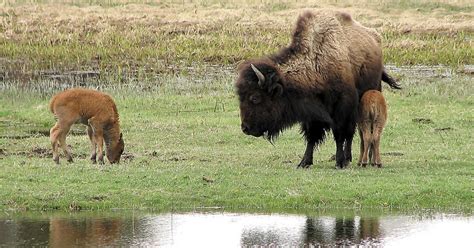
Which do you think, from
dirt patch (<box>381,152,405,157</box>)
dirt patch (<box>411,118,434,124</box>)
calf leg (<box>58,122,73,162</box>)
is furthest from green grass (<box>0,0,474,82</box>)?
calf leg (<box>58,122,73,162</box>)

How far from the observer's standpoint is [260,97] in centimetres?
1598

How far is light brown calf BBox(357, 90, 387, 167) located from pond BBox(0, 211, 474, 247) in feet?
11.8

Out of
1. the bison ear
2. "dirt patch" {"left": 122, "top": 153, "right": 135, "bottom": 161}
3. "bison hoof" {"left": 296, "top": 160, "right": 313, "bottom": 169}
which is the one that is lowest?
"dirt patch" {"left": 122, "top": 153, "right": 135, "bottom": 161}

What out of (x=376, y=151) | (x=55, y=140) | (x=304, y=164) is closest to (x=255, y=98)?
(x=304, y=164)

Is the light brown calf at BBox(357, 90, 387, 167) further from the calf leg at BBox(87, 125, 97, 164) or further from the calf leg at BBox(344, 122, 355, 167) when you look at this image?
the calf leg at BBox(87, 125, 97, 164)

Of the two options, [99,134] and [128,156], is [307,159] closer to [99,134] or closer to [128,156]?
[128,156]

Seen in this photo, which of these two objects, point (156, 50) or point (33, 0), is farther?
point (33, 0)

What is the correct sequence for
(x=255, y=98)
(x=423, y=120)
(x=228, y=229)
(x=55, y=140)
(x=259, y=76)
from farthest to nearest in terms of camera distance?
(x=423, y=120) < (x=55, y=140) < (x=255, y=98) < (x=259, y=76) < (x=228, y=229)

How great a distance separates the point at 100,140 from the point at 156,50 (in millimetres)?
16908

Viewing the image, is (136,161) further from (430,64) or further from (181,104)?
(430,64)

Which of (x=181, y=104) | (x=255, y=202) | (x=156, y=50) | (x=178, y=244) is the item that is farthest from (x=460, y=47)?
(x=178, y=244)

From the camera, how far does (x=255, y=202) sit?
13508mm

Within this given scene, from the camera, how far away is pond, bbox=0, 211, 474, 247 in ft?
37.0

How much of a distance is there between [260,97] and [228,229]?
4.35m
